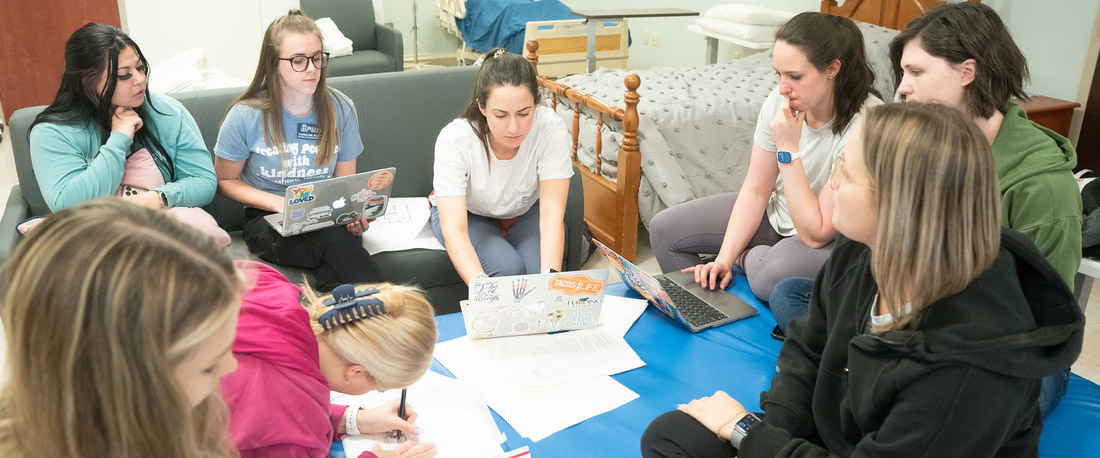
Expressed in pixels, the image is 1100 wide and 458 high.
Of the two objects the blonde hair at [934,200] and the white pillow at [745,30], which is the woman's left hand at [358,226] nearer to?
the blonde hair at [934,200]

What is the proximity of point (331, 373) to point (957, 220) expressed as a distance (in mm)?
971

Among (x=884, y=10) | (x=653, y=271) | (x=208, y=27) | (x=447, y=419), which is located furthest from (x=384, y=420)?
(x=884, y=10)

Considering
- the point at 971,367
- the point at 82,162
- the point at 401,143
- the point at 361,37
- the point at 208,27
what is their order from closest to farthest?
the point at 971,367, the point at 82,162, the point at 401,143, the point at 208,27, the point at 361,37

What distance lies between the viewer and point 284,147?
228cm

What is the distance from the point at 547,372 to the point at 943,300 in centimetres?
80

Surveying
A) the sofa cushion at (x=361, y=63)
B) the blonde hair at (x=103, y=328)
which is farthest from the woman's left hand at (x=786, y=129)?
the sofa cushion at (x=361, y=63)

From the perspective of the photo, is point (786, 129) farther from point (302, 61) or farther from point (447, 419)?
point (302, 61)

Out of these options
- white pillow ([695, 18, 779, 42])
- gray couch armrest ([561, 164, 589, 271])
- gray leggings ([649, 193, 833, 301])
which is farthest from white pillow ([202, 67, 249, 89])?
white pillow ([695, 18, 779, 42])

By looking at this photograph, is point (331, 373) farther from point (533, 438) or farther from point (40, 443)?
point (40, 443)

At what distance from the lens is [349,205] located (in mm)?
2211

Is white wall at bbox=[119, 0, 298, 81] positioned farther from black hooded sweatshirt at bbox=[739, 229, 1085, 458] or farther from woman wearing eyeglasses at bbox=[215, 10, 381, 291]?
black hooded sweatshirt at bbox=[739, 229, 1085, 458]

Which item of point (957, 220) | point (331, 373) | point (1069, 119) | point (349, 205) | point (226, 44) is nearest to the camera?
point (957, 220)

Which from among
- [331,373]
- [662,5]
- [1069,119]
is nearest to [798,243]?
[331,373]

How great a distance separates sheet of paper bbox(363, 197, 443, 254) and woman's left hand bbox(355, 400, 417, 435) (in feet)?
3.15
